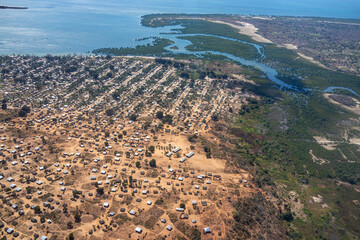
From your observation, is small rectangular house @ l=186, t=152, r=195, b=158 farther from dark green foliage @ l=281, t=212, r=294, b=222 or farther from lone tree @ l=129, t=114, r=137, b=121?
dark green foliage @ l=281, t=212, r=294, b=222

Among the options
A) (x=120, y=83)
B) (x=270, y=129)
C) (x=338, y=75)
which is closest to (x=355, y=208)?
(x=270, y=129)

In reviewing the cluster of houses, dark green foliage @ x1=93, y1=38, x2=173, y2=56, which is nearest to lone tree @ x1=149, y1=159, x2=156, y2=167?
the cluster of houses

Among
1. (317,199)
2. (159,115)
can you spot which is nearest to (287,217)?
(317,199)

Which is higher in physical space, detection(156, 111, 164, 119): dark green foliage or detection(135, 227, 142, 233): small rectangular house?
detection(156, 111, 164, 119): dark green foliage

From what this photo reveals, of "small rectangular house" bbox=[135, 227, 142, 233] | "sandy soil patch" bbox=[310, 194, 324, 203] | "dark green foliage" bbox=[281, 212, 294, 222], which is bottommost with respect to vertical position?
"sandy soil patch" bbox=[310, 194, 324, 203]

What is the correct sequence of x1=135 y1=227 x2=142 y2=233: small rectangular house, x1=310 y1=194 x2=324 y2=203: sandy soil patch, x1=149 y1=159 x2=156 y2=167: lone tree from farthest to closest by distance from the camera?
1. x1=149 y1=159 x2=156 y2=167: lone tree
2. x1=310 y1=194 x2=324 y2=203: sandy soil patch
3. x1=135 y1=227 x2=142 y2=233: small rectangular house

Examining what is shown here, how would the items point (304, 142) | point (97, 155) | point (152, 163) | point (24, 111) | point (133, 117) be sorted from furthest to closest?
point (133, 117) < point (24, 111) < point (304, 142) < point (97, 155) < point (152, 163)

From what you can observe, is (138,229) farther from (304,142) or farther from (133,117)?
(304,142)

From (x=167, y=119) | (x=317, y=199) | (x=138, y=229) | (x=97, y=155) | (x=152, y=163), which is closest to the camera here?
(x=138, y=229)

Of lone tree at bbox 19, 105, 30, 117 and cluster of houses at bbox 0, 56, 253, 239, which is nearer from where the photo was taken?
cluster of houses at bbox 0, 56, 253, 239

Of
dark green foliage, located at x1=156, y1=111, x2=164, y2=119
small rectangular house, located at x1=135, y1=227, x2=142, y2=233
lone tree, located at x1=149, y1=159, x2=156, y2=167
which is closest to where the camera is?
small rectangular house, located at x1=135, y1=227, x2=142, y2=233

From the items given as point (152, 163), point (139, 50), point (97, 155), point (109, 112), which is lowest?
point (97, 155)

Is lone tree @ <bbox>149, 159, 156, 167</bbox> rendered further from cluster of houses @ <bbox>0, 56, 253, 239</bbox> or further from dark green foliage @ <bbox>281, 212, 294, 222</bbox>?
dark green foliage @ <bbox>281, 212, 294, 222</bbox>
